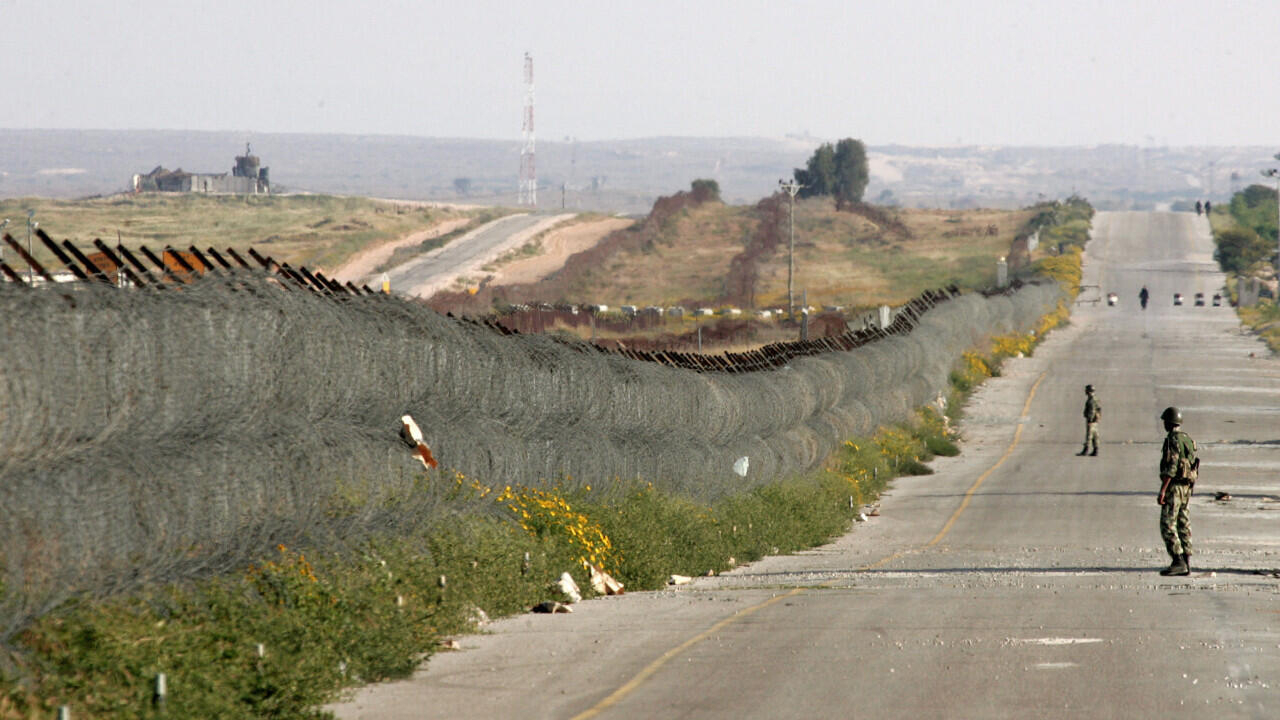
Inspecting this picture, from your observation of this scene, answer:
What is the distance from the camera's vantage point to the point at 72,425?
10.7 metres

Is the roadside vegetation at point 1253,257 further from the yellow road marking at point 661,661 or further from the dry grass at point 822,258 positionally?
the yellow road marking at point 661,661

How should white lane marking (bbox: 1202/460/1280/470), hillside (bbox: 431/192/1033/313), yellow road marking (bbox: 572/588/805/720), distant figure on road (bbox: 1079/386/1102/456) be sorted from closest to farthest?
yellow road marking (bbox: 572/588/805/720), white lane marking (bbox: 1202/460/1280/470), distant figure on road (bbox: 1079/386/1102/456), hillside (bbox: 431/192/1033/313)

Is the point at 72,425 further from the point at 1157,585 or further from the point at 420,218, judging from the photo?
the point at 420,218

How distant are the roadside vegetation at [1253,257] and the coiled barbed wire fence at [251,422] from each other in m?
66.4

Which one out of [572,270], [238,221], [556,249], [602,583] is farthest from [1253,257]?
[602,583]

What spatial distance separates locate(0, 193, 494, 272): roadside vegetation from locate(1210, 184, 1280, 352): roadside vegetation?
65512mm

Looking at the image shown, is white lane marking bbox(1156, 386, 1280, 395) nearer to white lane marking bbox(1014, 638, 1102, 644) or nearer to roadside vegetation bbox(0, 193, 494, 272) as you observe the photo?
white lane marking bbox(1014, 638, 1102, 644)

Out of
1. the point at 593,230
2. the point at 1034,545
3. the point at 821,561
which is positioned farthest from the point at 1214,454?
the point at 593,230

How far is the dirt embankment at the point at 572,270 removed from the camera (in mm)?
96188

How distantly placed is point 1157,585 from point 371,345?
9382mm

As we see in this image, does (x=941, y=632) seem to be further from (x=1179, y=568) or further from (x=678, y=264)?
(x=678, y=264)

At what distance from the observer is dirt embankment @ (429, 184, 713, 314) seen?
96188 mm

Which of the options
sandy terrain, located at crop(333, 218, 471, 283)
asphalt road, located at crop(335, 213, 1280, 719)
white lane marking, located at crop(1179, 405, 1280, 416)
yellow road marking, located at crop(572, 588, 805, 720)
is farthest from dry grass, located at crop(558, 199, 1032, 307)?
yellow road marking, located at crop(572, 588, 805, 720)

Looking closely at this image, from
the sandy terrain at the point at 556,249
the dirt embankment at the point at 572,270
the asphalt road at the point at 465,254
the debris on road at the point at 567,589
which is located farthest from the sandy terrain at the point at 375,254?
the debris on road at the point at 567,589
